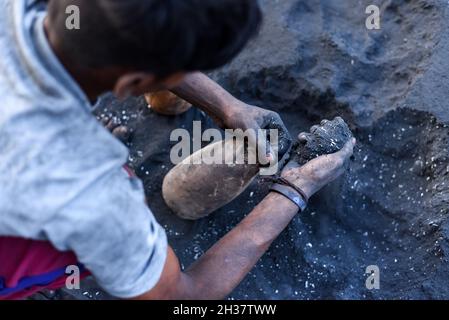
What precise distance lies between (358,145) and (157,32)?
1.18 metres

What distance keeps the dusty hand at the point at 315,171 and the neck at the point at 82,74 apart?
2.17 feet

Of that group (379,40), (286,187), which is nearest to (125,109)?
(286,187)

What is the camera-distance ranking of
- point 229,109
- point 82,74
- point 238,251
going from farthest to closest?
point 229,109 < point 238,251 < point 82,74

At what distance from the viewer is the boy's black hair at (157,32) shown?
31.0 inches

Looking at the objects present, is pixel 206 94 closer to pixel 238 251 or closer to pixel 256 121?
pixel 256 121

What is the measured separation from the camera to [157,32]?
2.60 ft

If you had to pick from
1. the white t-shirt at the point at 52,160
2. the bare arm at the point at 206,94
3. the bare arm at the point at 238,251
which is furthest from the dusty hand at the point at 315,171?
the white t-shirt at the point at 52,160

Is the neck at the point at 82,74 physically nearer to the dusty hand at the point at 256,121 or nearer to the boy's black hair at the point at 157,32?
the boy's black hair at the point at 157,32

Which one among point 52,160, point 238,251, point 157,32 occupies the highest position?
point 157,32

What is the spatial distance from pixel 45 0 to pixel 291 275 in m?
1.04

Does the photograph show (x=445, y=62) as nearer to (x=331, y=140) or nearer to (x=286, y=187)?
(x=331, y=140)

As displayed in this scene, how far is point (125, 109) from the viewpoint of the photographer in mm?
1917

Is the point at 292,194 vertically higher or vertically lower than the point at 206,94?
lower

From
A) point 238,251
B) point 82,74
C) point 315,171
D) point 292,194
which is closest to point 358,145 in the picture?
point 315,171
